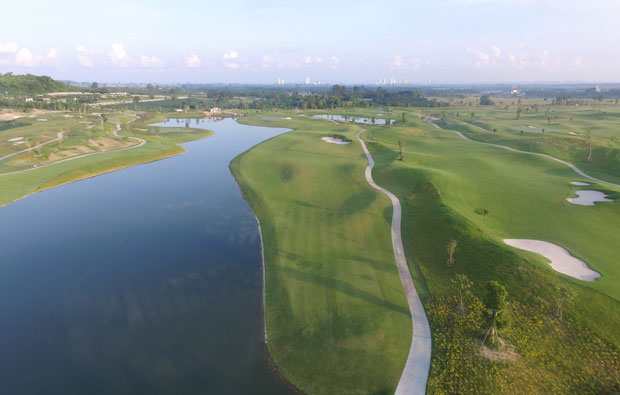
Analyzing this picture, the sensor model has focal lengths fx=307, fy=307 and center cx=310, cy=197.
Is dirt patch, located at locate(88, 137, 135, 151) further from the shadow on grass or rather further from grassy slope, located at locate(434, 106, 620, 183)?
grassy slope, located at locate(434, 106, 620, 183)

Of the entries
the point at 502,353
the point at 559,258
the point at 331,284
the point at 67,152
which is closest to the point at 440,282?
the point at 502,353

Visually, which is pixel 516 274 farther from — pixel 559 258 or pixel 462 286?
pixel 559 258

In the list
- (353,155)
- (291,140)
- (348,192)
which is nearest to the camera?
(348,192)

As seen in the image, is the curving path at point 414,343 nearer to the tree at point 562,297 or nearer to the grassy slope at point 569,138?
the tree at point 562,297

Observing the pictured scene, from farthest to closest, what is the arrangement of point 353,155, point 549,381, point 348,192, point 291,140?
point 291,140 < point 353,155 < point 348,192 < point 549,381

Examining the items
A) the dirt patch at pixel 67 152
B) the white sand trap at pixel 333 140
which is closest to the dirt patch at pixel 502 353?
the white sand trap at pixel 333 140

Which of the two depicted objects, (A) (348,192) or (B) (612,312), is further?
(A) (348,192)

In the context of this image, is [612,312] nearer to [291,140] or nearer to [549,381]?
[549,381]

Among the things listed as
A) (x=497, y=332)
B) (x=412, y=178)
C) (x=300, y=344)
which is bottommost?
(x=300, y=344)

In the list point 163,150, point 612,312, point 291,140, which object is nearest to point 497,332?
point 612,312
